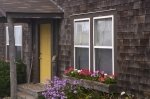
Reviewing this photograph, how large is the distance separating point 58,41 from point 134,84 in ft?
14.1

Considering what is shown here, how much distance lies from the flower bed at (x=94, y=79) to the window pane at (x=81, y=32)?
2.83 ft

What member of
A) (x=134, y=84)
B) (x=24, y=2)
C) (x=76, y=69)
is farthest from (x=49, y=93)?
(x=24, y=2)

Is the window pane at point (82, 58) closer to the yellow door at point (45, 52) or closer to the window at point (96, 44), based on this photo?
the window at point (96, 44)

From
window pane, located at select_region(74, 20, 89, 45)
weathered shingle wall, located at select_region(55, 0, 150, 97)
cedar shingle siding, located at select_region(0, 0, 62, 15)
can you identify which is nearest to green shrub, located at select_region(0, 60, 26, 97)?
cedar shingle siding, located at select_region(0, 0, 62, 15)

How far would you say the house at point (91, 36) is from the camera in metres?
7.61

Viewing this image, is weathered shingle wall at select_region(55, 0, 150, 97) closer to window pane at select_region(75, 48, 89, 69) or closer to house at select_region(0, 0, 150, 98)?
house at select_region(0, 0, 150, 98)

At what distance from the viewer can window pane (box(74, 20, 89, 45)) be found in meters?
9.76

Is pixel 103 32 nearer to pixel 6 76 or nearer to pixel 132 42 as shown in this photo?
pixel 132 42

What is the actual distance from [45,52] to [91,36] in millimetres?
3390

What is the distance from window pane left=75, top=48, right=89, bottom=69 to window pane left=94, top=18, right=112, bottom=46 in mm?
710

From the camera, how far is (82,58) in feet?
33.2

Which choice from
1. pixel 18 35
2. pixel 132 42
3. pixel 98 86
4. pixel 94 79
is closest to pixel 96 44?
pixel 94 79

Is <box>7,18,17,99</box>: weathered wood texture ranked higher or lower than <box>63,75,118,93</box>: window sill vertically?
higher

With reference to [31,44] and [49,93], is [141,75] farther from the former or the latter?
[31,44]
